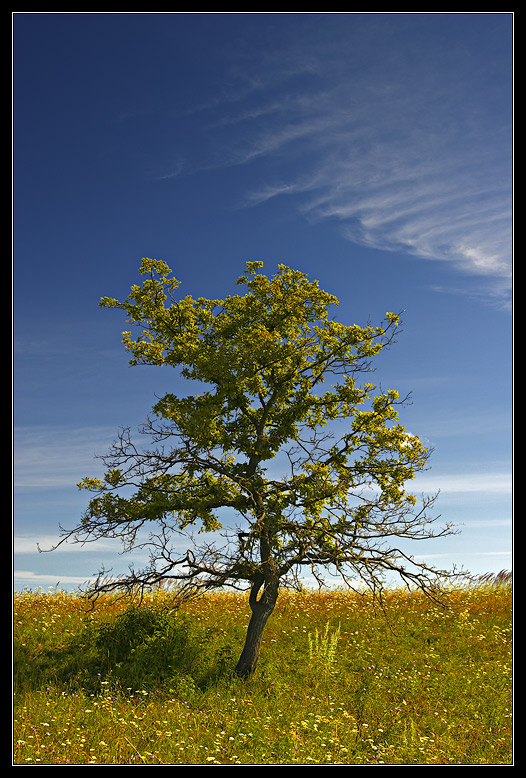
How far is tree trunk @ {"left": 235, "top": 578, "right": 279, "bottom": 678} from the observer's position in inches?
581

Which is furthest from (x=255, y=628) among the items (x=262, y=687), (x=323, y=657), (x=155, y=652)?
(x=155, y=652)

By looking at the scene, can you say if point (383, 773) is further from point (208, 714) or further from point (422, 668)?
point (422, 668)

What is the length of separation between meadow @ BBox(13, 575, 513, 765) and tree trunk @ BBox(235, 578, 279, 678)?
0.35 m

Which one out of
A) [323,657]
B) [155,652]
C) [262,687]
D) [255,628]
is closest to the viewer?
[262,687]

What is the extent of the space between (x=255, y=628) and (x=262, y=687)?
137 cm

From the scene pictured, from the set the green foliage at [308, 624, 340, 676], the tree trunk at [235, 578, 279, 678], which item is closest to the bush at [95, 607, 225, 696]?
the tree trunk at [235, 578, 279, 678]

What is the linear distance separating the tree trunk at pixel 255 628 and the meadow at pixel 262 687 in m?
0.35

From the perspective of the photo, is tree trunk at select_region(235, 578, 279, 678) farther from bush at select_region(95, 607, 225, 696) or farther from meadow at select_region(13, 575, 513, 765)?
bush at select_region(95, 607, 225, 696)

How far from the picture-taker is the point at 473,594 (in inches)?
945

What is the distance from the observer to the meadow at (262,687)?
11180mm

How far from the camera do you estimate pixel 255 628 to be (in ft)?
48.9

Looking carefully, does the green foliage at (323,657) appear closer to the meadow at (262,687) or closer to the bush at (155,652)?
the meadow at (262,687)

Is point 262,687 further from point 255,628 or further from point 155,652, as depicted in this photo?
point 155,652

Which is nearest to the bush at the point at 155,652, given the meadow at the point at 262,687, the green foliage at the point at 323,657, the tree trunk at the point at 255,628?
the meadow at the point at 262,687
